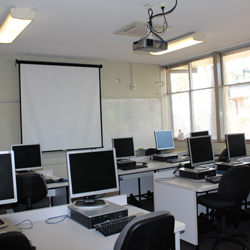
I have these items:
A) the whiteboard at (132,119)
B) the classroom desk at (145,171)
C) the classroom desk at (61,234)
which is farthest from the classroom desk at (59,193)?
the whiteboard at (132,119)

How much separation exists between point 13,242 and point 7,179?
92 cm

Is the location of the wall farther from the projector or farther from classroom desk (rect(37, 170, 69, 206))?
the projector

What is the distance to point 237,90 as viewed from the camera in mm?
5730

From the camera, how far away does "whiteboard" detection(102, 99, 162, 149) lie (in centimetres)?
642

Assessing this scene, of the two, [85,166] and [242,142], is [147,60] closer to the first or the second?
[242,142]

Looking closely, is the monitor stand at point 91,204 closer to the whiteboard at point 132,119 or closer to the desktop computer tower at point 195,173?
the desktop computer tower at point 195,173

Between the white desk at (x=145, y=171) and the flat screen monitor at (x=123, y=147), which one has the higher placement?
the flat screen monitor at (x=123, y=147)

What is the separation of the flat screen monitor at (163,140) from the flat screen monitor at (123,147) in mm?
545

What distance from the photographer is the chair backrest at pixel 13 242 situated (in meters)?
1.25

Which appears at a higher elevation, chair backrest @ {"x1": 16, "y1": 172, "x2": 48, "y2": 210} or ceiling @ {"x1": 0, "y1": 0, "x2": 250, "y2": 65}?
ceiling @ {"x1": 0, "y1": 0, "x2": 250, "y2": 65}

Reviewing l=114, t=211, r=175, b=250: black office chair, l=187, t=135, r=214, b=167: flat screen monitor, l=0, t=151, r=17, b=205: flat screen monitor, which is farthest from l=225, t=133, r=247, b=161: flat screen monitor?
l=0, t=151, r=17, b=205: flat screen monitor

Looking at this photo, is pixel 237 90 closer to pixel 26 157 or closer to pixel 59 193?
pixel 59 193

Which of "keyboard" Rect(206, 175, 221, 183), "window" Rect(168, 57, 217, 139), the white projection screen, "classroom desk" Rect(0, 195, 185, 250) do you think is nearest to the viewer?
"classroom desk" Rect(0, 195, 185, 250)

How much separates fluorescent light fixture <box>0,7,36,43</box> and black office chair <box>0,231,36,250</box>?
9.28ft
